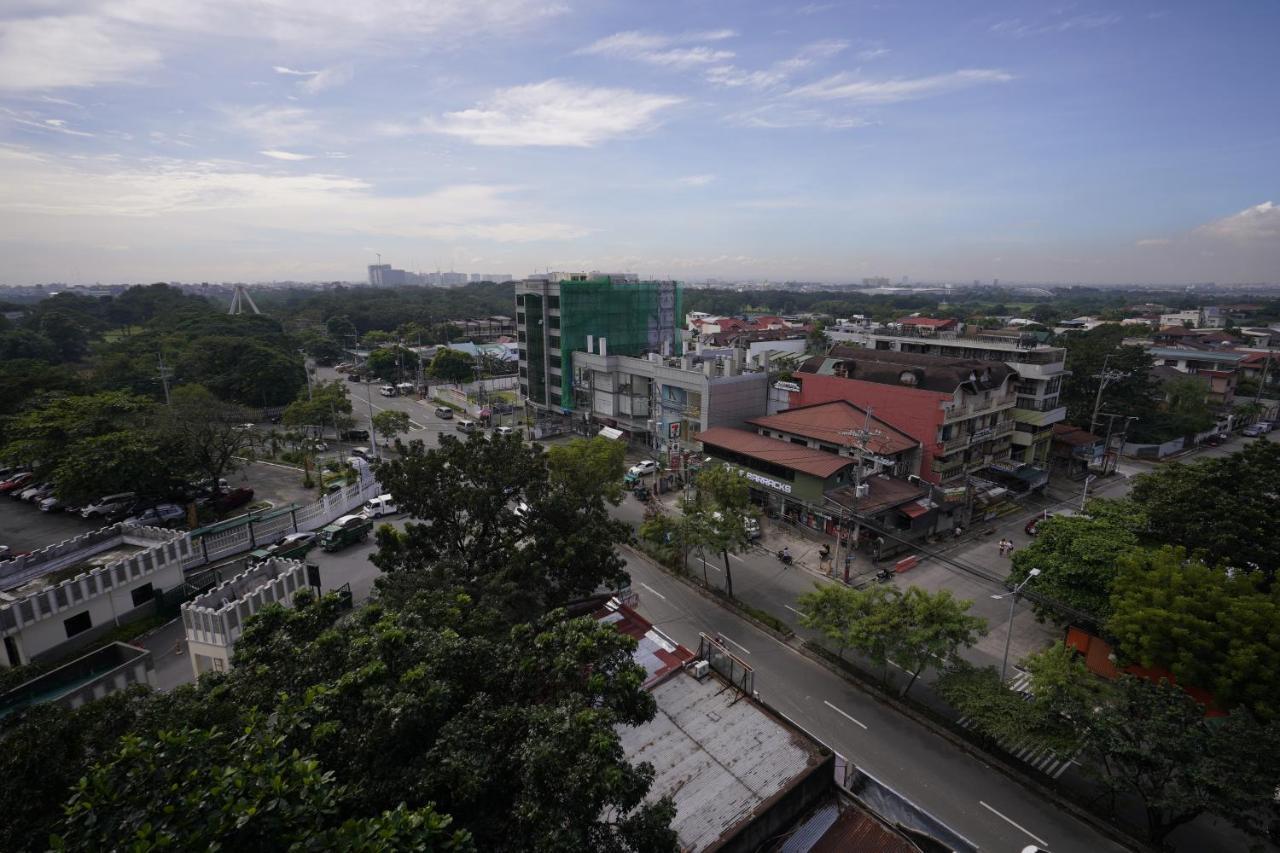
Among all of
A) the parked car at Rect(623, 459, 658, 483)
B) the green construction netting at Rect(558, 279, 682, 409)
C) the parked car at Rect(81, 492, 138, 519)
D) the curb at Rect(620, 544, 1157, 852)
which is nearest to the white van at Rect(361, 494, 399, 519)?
the parked car at Rect(81, 492, 138, 519)

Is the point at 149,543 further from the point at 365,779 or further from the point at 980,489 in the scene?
the point at 980,489

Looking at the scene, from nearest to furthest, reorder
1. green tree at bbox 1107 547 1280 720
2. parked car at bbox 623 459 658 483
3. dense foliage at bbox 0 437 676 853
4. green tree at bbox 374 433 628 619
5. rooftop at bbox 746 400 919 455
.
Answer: dense foliage at bbox 0 437 676 853
green tree at bbox 1107 547 1280 720
green tree at bbox 374 433 628 619
rooftop at bbox 746 400 919 455
parked car at bbox 623 459 658 483

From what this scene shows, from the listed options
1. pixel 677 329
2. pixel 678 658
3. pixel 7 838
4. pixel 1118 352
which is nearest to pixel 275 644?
pixel 7 838

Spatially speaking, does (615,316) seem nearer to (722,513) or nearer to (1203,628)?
(722,513)

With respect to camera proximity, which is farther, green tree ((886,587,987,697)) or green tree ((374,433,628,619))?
green tree ((374,433,628,619))

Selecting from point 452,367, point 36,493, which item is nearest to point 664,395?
point 36,493

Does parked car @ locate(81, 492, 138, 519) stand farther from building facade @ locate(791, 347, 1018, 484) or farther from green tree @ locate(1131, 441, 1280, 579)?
green tree @ locate(1131, 441, 1280, 579)

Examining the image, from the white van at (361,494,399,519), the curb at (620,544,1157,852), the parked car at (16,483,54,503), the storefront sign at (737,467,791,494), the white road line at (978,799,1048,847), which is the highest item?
the storefront sign at (737,467,791,494)

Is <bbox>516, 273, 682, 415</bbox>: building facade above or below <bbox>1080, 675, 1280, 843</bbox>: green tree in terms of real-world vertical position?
above
